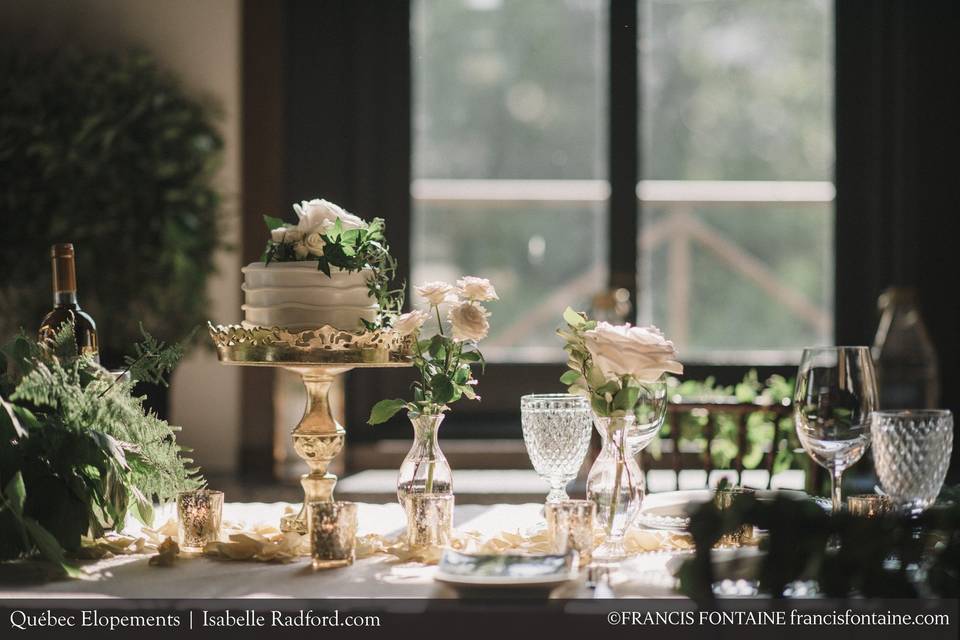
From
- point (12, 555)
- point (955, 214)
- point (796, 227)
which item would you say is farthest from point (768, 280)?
point (12, 555)

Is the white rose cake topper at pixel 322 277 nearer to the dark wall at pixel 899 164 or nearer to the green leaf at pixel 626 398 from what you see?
the green leaf at pixel 626 398

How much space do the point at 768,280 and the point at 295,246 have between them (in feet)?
8.10

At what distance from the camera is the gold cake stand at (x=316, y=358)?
124 cm

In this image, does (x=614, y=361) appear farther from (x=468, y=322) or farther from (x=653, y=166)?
(x=653, y=166)

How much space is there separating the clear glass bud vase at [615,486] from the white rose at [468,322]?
0.53ft

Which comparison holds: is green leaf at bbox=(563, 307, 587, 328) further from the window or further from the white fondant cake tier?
the window

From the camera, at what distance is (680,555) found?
1184mm

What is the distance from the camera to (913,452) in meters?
1.16

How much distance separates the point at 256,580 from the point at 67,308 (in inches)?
17.8

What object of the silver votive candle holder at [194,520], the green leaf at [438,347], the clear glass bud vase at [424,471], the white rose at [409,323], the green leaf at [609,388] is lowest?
the silver votive candle holder at [194,520]

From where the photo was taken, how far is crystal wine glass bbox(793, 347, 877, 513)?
121 centimetres

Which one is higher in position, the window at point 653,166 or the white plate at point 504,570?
the window at point 653,166

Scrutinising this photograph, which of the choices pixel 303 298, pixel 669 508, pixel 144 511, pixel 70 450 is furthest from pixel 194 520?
pixel 669 508

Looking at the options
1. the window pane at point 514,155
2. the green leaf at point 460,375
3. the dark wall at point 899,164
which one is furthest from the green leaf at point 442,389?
the dark wall at point 899,164
